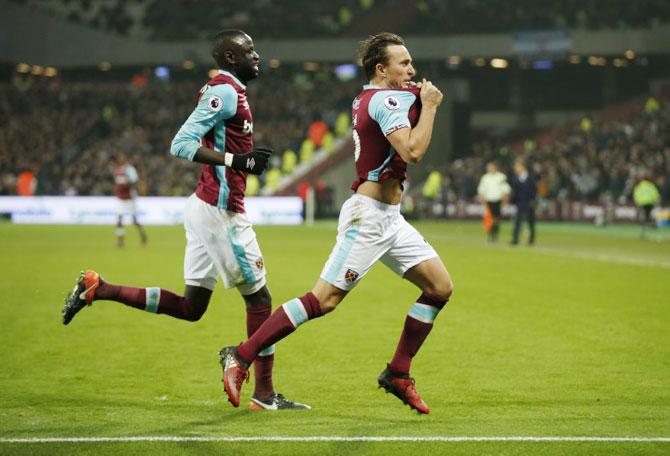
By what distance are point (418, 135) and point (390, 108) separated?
295 millimetres

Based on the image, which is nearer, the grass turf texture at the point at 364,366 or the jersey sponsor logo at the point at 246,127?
the grass turf texture at the point at 364,366

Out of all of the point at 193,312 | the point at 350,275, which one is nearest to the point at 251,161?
the point at 350,275

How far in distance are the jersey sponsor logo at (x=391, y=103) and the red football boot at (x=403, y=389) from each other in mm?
1857

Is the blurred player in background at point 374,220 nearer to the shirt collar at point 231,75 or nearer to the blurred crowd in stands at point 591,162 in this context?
the shirt collar at point 231,75

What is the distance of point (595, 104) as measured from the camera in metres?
63.0

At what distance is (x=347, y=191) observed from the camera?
52000mm

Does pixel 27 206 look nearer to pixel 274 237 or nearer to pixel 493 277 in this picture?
pixel 274 237

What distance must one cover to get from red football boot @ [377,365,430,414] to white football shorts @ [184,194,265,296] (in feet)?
3.67

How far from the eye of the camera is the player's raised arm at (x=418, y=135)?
22.6 feet

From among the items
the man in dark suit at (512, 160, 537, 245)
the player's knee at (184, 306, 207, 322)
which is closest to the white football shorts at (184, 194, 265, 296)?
the player's knee at (184, 306, 207, 322)

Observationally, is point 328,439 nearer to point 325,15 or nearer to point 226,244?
point 226,244

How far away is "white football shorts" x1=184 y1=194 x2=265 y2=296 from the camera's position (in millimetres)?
7652

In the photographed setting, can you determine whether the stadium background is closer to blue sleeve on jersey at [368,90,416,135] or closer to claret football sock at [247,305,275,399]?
claret football sock at [247,305,275,399]

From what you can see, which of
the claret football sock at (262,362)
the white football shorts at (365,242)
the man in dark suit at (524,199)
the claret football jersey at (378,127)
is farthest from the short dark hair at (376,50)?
the man in dark suit at (524,199)
